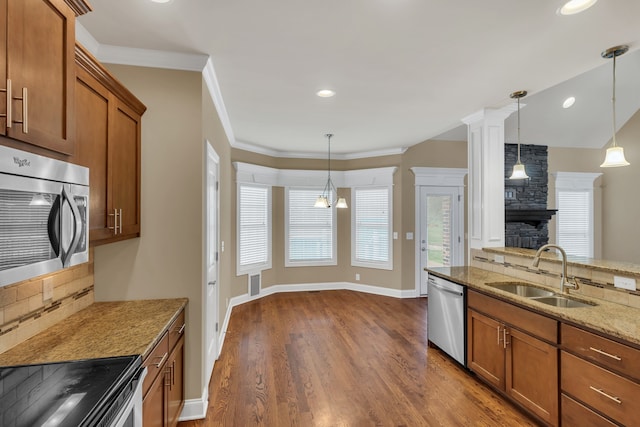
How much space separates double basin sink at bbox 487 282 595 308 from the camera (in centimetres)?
254

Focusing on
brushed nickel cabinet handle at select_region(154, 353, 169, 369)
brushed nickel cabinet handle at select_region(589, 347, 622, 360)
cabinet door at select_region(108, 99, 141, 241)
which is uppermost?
cabinet door at select_region(108, 99, 141, 241)

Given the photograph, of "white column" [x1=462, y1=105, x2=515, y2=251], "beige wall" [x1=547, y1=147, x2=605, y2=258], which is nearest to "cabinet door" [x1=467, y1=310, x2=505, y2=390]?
"white column" [x1=462, y1=105, x2=515, y2=251]

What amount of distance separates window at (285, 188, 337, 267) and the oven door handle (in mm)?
4771

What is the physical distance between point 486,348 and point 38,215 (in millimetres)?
3269

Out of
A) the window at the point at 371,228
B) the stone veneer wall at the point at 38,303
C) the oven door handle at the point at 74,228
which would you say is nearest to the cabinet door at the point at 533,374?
the oven door handle at the point at 74,228

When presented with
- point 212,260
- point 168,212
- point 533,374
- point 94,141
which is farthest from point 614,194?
point 94,141

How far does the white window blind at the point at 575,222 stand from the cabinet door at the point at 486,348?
435 cm

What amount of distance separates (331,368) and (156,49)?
3206mm

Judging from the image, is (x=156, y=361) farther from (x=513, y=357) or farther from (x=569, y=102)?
(x=569, y=102)

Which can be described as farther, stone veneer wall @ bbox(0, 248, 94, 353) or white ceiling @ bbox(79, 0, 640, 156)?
white ceiling @ bbox(79, 0, 640, 156)

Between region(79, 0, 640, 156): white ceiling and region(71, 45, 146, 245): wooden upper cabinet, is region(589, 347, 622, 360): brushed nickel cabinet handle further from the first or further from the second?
region(71, 45, 146, 245): wooden upper cabinet

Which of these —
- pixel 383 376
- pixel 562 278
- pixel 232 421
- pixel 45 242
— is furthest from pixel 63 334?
pixel 562 278

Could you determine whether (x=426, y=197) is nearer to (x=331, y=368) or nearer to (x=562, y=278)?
(x=562, y=278)

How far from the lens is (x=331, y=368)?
3.23 meters
